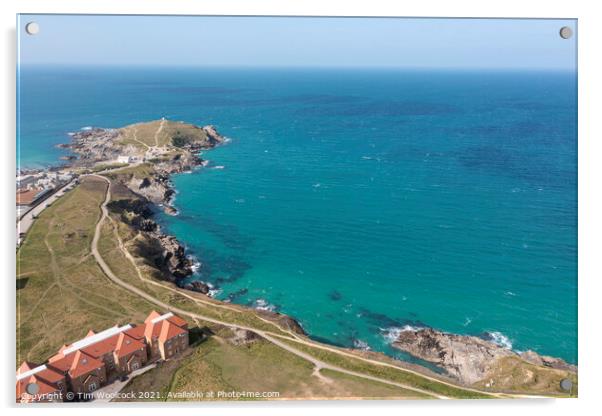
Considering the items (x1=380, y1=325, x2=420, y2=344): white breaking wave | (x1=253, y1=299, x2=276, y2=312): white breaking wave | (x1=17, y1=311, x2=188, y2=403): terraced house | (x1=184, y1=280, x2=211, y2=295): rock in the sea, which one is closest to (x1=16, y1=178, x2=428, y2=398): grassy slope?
(x1=17, y1=311, x2=188, y2=403): terraced house

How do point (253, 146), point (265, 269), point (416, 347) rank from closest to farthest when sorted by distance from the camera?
point (416, 347), point (265, 269), point (253, 146)

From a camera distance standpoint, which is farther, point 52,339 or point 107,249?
point 107,249

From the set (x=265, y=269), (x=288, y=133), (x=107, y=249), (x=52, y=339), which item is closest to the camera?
(x=52, y=339)

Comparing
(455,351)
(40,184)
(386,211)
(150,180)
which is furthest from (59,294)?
(150,180)

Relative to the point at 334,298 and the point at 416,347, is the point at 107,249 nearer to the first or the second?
the point at 334,298

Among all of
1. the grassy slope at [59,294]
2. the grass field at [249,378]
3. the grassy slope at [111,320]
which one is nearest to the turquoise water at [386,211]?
the grassy slope at [111,320]
